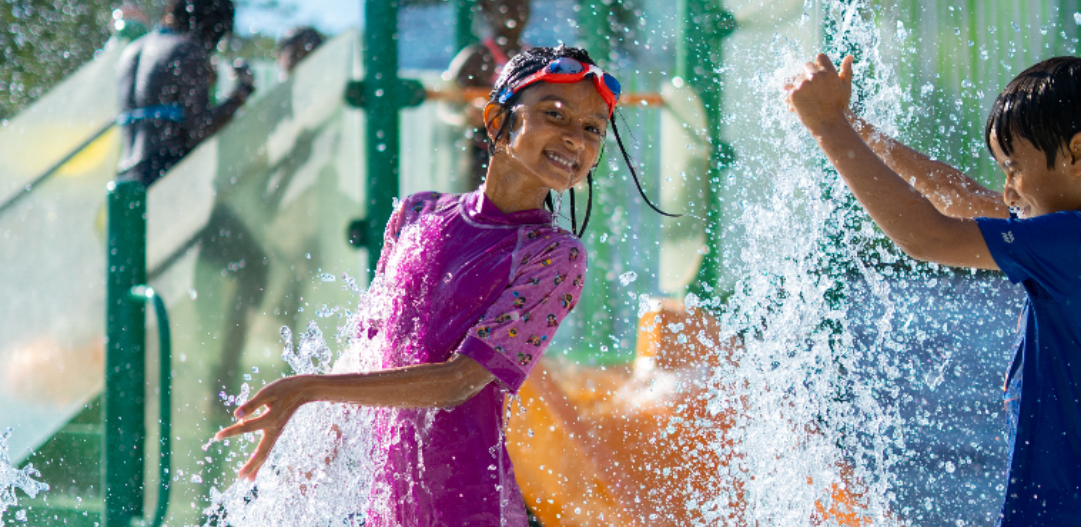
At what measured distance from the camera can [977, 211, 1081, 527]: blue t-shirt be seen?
162 centimetres

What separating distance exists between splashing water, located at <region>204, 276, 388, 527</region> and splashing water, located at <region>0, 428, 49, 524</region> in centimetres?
241

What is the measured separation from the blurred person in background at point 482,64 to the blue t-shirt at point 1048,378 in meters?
2.63

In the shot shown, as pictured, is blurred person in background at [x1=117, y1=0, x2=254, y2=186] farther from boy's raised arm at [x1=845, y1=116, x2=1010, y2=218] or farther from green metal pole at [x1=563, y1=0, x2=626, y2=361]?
boy's raised arm at [x1=845, y1=116, x2=1010, y2=218]

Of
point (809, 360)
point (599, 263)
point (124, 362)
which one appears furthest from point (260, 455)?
point (599, 263)

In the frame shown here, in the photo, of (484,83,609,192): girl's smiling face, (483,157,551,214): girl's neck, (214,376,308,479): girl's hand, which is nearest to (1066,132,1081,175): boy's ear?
(484,83,609,192): girl's smiling face

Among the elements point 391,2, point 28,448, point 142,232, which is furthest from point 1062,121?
point 28,448

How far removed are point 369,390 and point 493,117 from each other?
628 millimetres

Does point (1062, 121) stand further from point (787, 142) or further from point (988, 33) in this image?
point (787, 142)

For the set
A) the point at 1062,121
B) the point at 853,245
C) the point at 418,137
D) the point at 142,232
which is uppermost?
the point at 418,137

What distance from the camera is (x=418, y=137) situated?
13.7 ft

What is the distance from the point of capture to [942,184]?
220 cm

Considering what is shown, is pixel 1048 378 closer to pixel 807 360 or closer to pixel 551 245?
pixel 551 245

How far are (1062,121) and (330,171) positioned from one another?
2.87 m

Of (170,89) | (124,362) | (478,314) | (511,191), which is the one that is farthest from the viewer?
(170,89)
